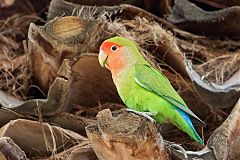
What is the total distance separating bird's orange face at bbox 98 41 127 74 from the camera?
2594 mm

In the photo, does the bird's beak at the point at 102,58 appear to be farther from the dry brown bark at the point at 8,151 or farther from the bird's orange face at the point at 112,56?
the dry brown bark at the point at 8,151

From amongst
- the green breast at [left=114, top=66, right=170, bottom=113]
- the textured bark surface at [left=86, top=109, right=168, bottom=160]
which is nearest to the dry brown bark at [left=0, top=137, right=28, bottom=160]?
the textured bark surface at [left=86, top=109, right=168, bottom=160]

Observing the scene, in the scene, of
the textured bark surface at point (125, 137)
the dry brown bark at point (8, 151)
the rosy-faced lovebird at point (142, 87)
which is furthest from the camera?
the rosy-faced lovebird at point (142, 87)

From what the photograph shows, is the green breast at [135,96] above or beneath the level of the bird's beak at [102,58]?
beneath

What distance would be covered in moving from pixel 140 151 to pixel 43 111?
644 mm

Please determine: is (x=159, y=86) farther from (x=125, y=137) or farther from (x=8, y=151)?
(x=8, y=151)

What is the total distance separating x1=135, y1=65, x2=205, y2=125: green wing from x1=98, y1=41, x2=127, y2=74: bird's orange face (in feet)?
0.26

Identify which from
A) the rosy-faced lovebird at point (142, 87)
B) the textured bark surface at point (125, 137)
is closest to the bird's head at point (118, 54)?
the rosy-faced lovebird at point (142, 87)

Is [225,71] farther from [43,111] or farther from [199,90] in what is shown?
→ [43,111]

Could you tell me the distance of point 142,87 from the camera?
2613 mm

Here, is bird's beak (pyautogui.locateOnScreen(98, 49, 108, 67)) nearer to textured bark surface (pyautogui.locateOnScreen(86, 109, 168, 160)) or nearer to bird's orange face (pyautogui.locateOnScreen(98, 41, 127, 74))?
bird's orange face (pyautogui.locateOnScreen(98, 41, 127, 74))

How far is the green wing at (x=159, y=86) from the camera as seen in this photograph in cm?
256

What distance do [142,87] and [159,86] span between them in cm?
7

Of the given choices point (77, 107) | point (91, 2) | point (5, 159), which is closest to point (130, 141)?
point (5, 159)
